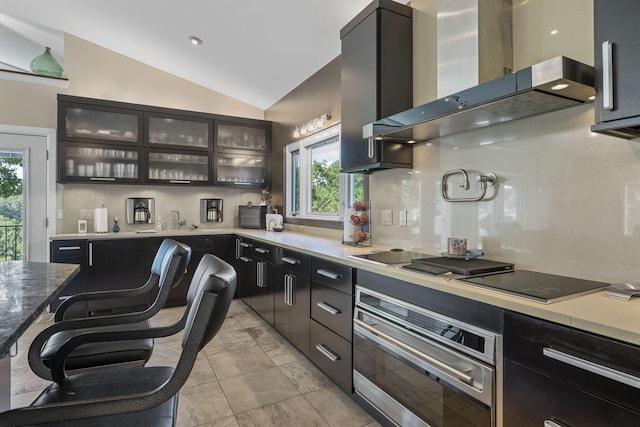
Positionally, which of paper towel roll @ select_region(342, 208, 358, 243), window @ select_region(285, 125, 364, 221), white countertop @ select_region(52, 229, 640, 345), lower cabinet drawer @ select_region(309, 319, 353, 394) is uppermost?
window @ select_region(285, 125, 364, 221)

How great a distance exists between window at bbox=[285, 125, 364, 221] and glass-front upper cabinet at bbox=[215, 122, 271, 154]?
0.55 metres

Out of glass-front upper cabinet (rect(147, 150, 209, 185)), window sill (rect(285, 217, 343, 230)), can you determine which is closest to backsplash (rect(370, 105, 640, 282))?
window sill (rect(285, 217, 343, 230))

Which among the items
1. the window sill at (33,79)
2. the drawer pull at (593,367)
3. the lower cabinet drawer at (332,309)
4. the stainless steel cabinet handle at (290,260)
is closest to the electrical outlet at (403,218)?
the lower cabinet drawer at (332,309)

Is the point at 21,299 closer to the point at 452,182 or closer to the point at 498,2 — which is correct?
the point at 452,182

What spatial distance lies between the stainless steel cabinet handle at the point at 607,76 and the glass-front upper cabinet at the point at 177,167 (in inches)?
161

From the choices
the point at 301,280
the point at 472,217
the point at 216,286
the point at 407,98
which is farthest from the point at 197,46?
the point at 216,286

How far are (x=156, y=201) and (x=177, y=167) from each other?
531 millimetres

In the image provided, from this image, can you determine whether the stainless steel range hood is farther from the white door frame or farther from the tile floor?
the white door frame

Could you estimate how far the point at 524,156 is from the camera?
1706 millimetres

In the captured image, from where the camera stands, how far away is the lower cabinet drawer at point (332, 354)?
2048 mm

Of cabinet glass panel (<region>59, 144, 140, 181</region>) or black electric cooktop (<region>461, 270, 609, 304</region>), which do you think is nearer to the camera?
black electric cooktop (<region>461, 270, 609, 304</region>)

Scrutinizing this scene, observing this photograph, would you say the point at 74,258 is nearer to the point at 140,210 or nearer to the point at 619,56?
the point at 140,210

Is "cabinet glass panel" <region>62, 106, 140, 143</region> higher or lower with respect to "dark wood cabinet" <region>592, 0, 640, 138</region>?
higher

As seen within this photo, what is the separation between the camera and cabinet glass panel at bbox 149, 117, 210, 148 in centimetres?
416
